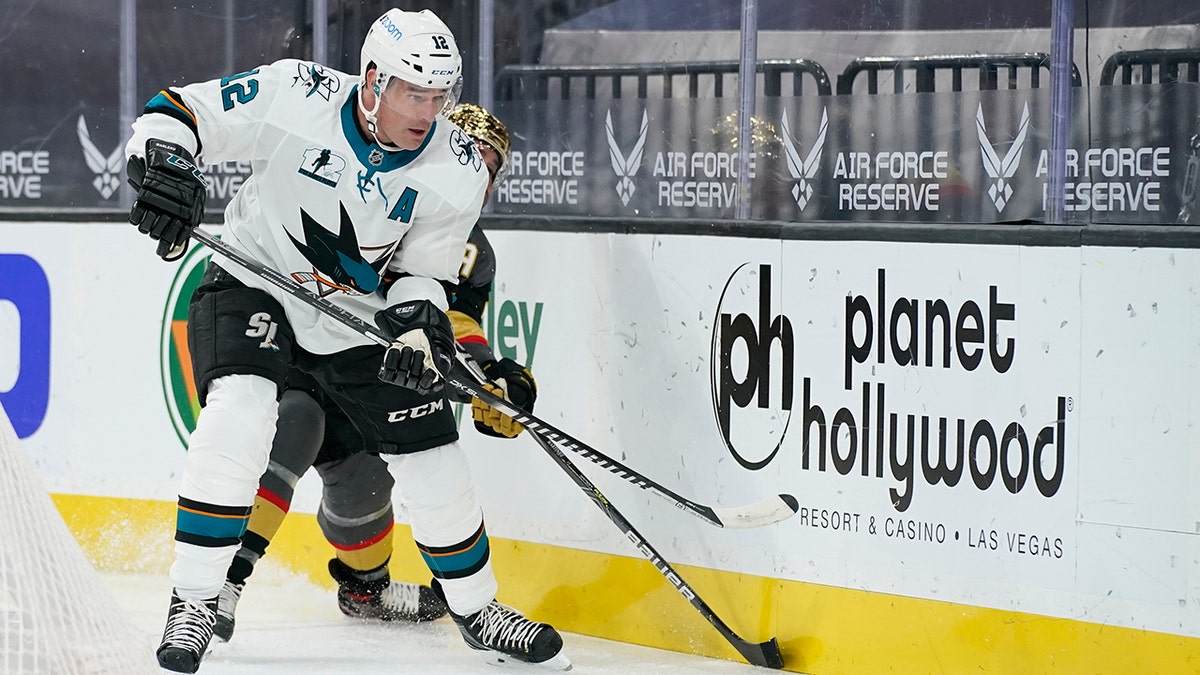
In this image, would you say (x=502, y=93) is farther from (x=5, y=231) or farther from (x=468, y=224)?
(x=5, y=231)

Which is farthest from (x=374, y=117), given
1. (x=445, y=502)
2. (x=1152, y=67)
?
(x=1152, y=67)

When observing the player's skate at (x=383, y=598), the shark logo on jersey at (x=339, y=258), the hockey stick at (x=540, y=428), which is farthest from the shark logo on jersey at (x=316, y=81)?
the player's skate at (x=383, y=598)

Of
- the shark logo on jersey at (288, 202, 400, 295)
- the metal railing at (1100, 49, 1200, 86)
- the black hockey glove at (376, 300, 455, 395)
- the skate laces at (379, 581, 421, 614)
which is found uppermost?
the metal railing at (1100, 49, 1200, 86)

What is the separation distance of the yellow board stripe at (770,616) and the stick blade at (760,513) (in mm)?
174

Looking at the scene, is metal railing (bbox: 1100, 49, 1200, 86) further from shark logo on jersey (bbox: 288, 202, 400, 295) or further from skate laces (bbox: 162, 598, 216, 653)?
skate laces (bbox: 162, 598, 216, 653)

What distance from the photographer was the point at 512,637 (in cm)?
328

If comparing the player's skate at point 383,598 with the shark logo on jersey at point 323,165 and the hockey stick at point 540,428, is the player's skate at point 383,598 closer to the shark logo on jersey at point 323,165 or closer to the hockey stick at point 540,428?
the hockey stick at point 540,428

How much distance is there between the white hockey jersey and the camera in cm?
309

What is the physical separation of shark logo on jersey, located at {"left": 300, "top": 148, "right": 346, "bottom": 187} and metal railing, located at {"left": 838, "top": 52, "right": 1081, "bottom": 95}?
1.01 m

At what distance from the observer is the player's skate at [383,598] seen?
3.69 metres

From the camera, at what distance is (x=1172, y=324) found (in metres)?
2.77

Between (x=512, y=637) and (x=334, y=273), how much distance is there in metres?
0.78

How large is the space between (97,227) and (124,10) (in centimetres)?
57

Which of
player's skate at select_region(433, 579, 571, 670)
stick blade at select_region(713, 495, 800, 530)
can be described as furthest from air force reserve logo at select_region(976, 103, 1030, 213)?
player's skate at select_region(433, 579, 571, 670)
